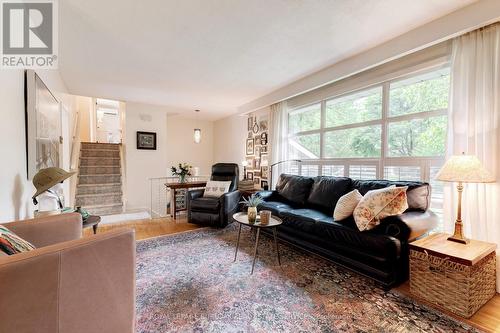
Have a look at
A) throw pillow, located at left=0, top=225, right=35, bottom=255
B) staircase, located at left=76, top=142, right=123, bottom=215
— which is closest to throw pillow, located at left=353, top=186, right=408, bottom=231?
throw pillow, located at left=0, top=225, right=35, bottom=255

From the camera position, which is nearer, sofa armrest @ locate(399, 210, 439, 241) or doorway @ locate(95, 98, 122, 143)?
sofa armrest @ locate(399, 210, 439, 241)

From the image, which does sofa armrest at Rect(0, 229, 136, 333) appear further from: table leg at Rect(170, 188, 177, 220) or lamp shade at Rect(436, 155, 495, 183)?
table leg at Rect(170, 188, 177, 220)

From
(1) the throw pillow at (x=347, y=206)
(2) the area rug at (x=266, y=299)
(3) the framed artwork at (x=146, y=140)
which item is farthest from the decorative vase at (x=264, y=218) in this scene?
(3) the framed artwork at (x=146, y=140)

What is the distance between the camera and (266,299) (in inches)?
70.9

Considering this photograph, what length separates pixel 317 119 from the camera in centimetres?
391

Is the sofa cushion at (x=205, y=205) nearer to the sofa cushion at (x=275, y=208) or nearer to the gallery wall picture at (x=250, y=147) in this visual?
the sofa cushion at (x=275, y=208)

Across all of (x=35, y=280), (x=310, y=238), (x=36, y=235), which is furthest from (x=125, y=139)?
(x=35, y=280)

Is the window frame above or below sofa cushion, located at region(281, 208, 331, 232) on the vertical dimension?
above

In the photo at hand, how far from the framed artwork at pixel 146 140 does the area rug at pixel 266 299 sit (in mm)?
3289

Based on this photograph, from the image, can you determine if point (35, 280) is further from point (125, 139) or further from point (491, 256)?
point (125, 139)

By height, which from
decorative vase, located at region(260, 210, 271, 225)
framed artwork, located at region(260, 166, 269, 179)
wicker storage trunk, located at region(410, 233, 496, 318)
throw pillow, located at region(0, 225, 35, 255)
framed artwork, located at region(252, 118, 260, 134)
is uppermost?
framed artwork, located at region(252, 118, 260, 134)

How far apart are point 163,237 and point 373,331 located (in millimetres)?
2699

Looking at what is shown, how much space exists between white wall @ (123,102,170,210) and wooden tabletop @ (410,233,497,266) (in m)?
5.08

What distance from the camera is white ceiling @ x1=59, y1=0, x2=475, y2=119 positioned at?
193 centimetres
